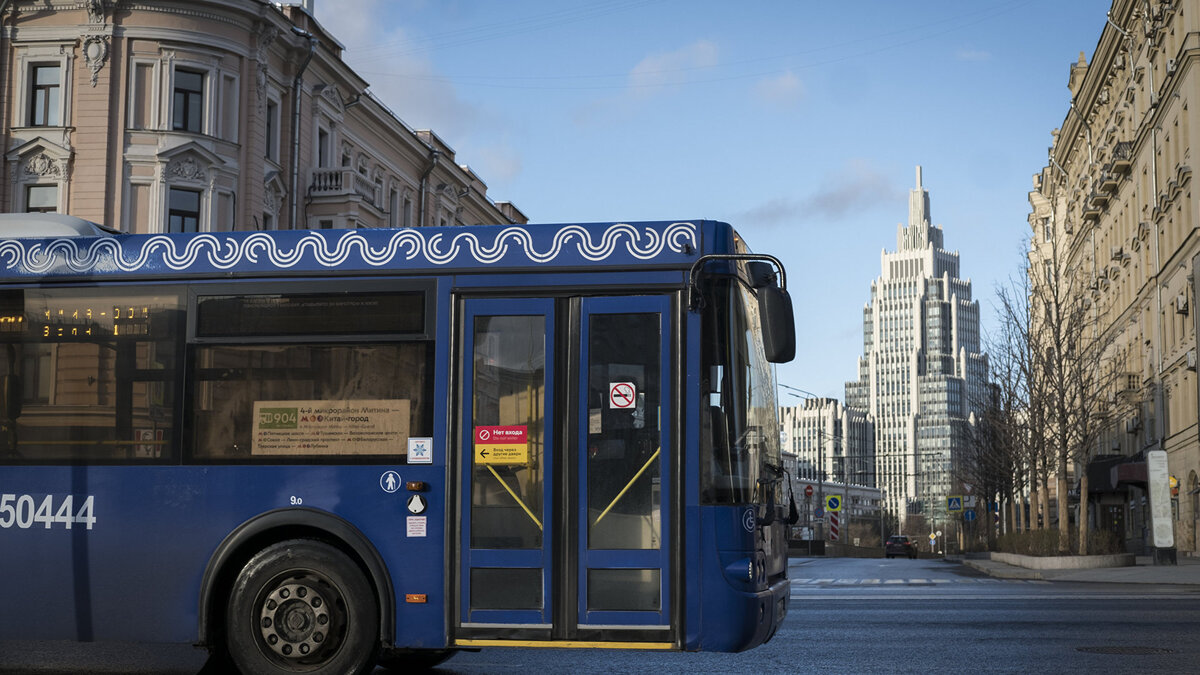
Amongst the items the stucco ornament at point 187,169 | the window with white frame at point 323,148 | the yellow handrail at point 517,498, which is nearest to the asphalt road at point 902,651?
the yellow handrail at point 517,498

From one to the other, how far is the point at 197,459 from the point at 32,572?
1408 millimetres

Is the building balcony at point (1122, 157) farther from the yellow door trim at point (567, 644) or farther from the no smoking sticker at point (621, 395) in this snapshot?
the yellow door trim at point (567, 644)

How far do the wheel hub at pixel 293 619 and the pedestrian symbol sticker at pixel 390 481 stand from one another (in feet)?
2.61

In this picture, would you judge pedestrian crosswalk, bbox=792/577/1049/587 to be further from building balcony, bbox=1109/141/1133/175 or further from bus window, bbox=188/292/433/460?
building balcony, bbox=1109/141/1133/175

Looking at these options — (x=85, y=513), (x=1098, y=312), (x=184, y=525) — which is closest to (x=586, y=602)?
(x=184, y=525)

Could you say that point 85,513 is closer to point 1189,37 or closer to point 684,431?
point 684,431

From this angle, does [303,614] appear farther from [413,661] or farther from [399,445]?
[413,661]

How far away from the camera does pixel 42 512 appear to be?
8969 millimetres

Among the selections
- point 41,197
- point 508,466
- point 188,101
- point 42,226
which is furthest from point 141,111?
point 508,466

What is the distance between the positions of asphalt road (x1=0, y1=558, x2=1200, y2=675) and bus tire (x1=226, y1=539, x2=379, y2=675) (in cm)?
147

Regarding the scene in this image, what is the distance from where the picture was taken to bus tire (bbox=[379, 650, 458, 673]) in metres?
9.80

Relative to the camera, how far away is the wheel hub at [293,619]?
848 cm

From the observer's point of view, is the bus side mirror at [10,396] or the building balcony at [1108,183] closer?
the bus side mirror at [10,396]

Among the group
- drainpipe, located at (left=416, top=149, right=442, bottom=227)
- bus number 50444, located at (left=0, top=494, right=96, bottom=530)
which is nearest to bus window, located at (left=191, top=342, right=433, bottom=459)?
A: bus number 50444, located at (left=0, top=494, right=96, bottom=530)
